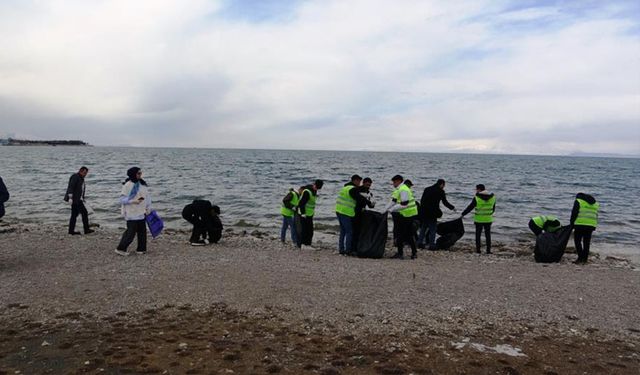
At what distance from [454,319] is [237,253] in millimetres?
6208

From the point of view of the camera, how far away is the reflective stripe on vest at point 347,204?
1166cm

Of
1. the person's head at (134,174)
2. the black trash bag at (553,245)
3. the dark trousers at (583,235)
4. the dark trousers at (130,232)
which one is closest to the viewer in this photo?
the person's head at (134,174)

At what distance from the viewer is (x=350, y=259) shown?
11.3 meters

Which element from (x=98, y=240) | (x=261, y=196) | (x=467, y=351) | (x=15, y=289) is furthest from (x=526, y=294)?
(x=261, y=196)

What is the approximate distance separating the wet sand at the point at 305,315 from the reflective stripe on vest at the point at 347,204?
4.49 feet

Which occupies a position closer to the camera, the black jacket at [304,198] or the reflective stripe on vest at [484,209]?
the black jacket at [304,198]

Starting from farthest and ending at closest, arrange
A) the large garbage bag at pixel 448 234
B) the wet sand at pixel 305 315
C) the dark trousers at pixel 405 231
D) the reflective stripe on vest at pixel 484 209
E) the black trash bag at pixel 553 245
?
the large garbage bag at pixel 448 234
the reflective stripe on vest at pixel 484 209
the black trash bag at pixel 553 245
the dark trousers at pixel 405 231
the wet sand at pixel 305 315

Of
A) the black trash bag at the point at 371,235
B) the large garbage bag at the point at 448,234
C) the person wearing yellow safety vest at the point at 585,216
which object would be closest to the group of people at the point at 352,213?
the person wearing yellow safety vest at the point at 585,216

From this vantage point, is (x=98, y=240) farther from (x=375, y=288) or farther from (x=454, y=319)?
(x=454, y=319)

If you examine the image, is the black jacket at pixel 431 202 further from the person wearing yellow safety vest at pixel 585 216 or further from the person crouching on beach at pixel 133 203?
the person crouching on beach at pixel 133 203

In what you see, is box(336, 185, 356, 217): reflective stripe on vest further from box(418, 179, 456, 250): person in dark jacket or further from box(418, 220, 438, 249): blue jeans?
box(418, 220, 438, 249): blue jeans

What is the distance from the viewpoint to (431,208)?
42.7 ft

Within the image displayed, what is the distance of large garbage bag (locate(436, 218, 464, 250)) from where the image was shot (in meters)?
13.7

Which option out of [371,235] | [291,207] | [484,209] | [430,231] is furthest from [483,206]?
[291,207]
